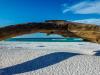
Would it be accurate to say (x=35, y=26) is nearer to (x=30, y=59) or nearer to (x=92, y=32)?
(x=92, y=32)

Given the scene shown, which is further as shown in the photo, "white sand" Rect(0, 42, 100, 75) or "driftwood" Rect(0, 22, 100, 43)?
"white sand" Rect(0, 42, 100, 75)

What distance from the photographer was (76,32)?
414 centimetres

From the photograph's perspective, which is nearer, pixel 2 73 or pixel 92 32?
pixel 92 32

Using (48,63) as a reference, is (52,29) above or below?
above

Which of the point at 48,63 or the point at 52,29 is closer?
the point at 52,29

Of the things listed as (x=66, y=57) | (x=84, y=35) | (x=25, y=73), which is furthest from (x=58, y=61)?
(x=84, y=35)

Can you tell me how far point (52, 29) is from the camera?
4035mm

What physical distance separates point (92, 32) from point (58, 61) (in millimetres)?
8533

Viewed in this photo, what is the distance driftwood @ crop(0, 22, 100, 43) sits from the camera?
13.0 ft

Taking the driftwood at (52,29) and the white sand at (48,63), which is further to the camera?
the white sand at (48,63)

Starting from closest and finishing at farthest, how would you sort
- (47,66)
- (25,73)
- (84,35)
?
(84,35) < (25,73) < (47,66)

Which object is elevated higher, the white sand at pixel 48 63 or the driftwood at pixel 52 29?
the driftwood at pixel 52 29

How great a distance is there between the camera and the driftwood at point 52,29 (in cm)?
398

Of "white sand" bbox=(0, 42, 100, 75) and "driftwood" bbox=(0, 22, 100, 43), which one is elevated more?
"driftwood" bbox=(0, 22, 100, 43)
